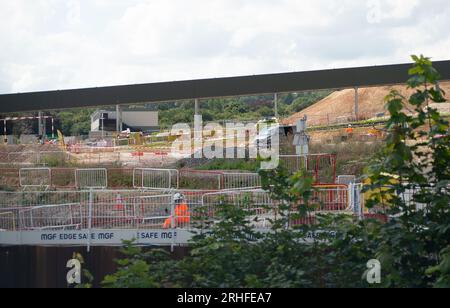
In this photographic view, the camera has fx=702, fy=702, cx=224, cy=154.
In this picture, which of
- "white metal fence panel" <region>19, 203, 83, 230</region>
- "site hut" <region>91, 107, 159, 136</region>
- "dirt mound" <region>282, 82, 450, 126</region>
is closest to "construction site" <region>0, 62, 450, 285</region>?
"white metal fence panel" <region>19, 203, 83, 230</region>

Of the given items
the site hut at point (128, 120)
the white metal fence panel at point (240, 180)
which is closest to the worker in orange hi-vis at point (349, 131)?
the white metal fence panel at point (240, 180)

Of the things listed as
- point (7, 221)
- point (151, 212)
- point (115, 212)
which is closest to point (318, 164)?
point (151, 212)

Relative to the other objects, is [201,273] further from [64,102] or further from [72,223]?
[64,102]

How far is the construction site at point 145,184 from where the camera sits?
13.6 m

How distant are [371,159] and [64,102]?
122 feet

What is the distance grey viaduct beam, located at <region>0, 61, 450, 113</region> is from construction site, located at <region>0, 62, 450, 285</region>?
8cm

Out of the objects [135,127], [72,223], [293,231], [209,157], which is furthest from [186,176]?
[135,127]

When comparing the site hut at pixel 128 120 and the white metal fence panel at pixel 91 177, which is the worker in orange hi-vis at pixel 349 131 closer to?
the white metal fence panel at pixel 91 177

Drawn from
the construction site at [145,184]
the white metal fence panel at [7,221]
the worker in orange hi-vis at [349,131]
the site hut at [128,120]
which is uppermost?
the site hut at [128,120]

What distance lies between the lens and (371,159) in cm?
827

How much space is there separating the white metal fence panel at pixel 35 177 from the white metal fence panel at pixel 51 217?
990cm

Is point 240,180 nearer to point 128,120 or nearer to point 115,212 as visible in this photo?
point 115,212

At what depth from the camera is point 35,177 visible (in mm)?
26125

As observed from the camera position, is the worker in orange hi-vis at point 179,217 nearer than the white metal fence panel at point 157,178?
Yes
